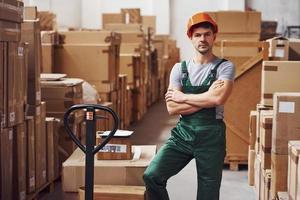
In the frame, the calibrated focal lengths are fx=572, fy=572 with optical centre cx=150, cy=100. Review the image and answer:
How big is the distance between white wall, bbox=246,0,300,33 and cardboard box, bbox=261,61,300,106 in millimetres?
11935

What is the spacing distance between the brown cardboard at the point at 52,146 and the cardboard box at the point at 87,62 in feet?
6.23

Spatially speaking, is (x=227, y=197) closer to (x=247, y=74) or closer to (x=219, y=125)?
(x=247, y=74)

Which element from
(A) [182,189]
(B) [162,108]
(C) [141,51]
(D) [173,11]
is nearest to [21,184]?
(A) [182,189]

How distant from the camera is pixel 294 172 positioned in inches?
122

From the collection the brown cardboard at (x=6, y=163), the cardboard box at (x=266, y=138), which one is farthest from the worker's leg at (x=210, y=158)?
the brown cardboard at (x=6, y=163)

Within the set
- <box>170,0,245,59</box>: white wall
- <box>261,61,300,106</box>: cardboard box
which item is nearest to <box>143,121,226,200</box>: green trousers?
<box>261,61,300,106</box>: cardboard box

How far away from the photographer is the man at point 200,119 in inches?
126

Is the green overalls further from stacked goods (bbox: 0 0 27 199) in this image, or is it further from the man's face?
stacked goods (bbox: 0 0 27 199)

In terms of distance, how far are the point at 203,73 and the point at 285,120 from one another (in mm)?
653

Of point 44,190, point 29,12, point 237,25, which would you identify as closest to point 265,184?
point 44,190

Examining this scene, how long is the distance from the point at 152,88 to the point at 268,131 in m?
8.42

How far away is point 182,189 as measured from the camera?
5148mm

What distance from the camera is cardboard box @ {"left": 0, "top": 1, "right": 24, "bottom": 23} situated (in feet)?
12.2

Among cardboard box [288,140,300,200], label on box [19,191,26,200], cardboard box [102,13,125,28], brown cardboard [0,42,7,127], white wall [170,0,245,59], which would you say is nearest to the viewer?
cardboard box [288,140,300,200]
